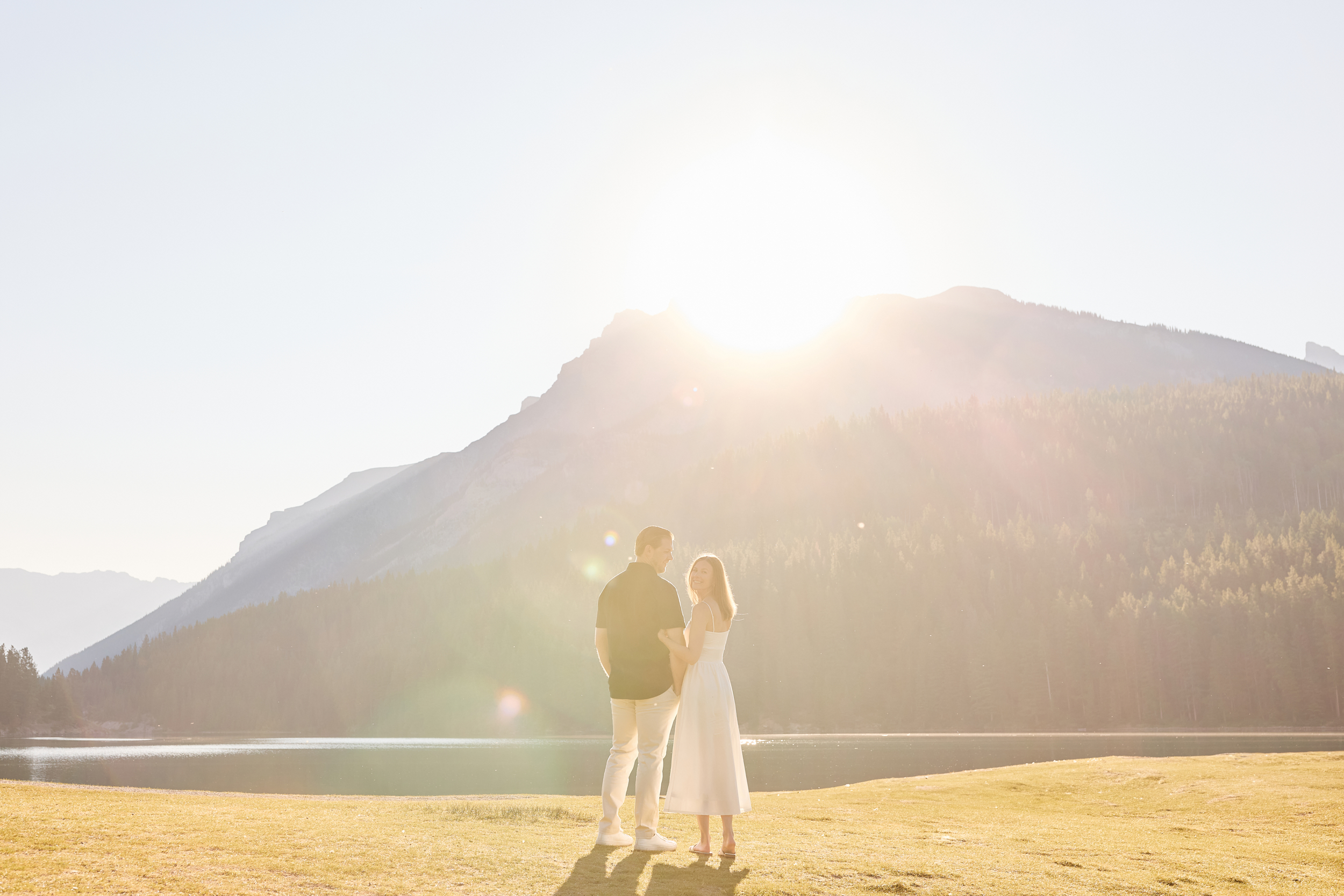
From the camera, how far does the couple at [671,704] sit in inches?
566

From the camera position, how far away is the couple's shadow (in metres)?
11.7

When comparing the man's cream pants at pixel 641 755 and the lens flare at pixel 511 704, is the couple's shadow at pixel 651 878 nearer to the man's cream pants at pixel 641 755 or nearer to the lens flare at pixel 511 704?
the man's cream pants at pixel 641 755

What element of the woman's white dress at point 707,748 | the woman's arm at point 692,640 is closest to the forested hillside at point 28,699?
the woman's white dress at point 707,748

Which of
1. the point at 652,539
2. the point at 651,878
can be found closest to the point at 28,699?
the point at 652,539

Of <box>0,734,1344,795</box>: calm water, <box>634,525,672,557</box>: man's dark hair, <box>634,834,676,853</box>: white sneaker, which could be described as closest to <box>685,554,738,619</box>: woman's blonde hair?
<box>634,525,672,557</box>: man's dark hair

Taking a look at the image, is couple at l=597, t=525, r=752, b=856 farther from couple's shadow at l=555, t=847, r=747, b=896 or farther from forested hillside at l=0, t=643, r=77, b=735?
forested hillside at l=0, t=643, r=77, b=735

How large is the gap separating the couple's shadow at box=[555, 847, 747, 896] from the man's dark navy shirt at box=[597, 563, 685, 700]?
2309mm

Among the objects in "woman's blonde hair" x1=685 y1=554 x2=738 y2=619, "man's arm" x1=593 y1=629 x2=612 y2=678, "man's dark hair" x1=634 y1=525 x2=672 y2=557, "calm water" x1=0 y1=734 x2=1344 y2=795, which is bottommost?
"calm water" x1=0 y1=734 x2=1344 y2=795

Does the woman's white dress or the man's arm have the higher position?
the man's arm

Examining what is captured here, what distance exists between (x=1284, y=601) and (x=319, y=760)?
399 feet

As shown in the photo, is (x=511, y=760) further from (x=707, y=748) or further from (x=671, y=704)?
(x=707, y=748)

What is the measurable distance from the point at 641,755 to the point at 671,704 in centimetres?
86

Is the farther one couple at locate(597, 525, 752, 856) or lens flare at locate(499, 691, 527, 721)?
lens flare at locate(499, 691, 527, 721)

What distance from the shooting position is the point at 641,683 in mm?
14562
